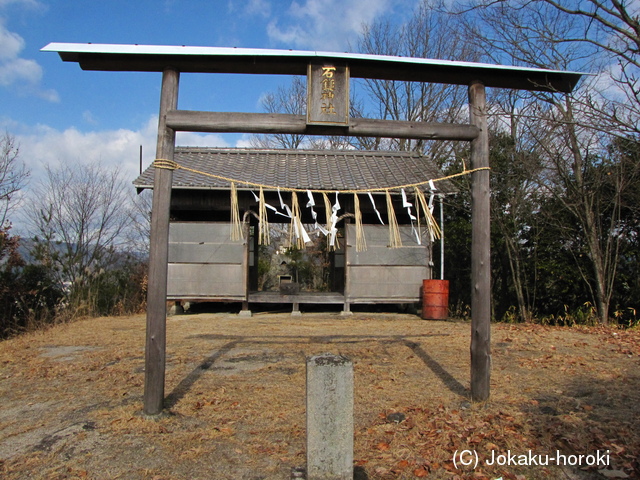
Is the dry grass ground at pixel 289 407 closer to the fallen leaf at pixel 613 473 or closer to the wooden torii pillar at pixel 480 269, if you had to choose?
the fallen leaf at pixel 613 473

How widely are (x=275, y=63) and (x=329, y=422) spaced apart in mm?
3308

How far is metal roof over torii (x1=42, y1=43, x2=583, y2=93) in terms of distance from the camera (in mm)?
4301

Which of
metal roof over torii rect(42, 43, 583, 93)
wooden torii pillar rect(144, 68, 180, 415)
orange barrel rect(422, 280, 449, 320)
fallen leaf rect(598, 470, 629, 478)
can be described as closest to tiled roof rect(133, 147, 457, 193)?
orange barrel rect(422, 280, 449, 320)

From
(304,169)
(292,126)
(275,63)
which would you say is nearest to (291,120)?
(292,126)

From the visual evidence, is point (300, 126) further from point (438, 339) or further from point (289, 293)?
point (289, 293)

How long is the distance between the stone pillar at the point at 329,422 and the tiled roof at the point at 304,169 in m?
7.92

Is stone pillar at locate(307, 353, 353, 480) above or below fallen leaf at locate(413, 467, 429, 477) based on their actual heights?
above

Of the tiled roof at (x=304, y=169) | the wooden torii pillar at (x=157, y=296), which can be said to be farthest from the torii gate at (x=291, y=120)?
the tiled roof at (x=304, y=169)

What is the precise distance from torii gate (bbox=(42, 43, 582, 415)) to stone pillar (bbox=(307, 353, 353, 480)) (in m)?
1.94

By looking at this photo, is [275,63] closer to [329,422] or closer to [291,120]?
[291,120]

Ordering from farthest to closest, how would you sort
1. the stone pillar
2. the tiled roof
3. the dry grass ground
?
the tiled roof < the dry grass ground < the stone pillar

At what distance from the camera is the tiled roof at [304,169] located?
1101 cm

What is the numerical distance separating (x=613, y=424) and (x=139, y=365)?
5309mm

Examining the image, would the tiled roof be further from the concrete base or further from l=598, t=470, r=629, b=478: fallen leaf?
l=598, t=470, r=629, b=478: fallen leaf
